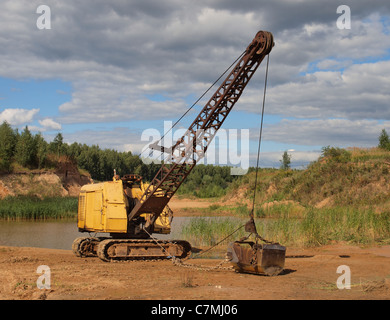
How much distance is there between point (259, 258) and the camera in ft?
39.0

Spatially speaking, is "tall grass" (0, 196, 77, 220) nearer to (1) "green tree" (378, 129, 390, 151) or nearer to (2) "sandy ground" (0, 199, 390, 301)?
(2) "sandy ground" (0, 199, 390, 301)

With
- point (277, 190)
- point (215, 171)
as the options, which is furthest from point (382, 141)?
point (215, 171)

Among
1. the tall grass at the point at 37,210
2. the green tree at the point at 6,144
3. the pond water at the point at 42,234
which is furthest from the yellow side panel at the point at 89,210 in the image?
the green tree at the point at 6,144

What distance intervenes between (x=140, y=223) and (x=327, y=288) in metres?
8.19

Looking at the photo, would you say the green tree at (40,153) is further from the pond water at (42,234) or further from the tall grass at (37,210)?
the pond water at (42,234)

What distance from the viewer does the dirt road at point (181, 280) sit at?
9.21 m

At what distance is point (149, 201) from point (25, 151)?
32.9m

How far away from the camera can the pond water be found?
2119 cm

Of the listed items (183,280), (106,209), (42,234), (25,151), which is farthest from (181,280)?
(25,151)

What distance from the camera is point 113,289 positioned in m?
9.84

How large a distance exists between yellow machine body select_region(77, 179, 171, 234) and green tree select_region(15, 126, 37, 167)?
101ft

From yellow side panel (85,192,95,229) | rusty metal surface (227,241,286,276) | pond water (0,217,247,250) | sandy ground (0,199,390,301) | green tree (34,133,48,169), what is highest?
green tree (34,133,48,169)

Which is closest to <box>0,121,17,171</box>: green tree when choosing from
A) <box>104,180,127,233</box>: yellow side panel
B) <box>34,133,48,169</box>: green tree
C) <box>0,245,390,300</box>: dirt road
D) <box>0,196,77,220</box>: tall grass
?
<box>34,133,48,169</box>: green tree
